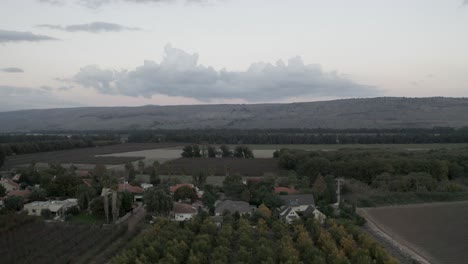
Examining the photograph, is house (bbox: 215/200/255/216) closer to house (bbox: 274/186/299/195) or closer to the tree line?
house (bbox: 274/186/299/195)

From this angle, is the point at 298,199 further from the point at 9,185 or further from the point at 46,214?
the point at 9,185

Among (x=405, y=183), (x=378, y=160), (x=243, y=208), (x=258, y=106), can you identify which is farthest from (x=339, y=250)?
(x=258, y=106)

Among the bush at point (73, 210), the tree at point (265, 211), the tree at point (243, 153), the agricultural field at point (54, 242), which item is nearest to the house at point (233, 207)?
the tree at point (265, 211)

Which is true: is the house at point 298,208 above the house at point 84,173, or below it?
below

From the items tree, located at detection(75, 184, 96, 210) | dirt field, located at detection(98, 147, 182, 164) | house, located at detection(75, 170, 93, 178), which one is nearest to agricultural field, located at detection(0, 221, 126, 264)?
tree, located at detection(75, 184, 96, 210)

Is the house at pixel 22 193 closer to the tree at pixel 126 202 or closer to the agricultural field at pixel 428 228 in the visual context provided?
the tree at pixel 126 202

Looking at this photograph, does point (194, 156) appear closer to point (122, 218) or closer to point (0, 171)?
point (0, 171)
